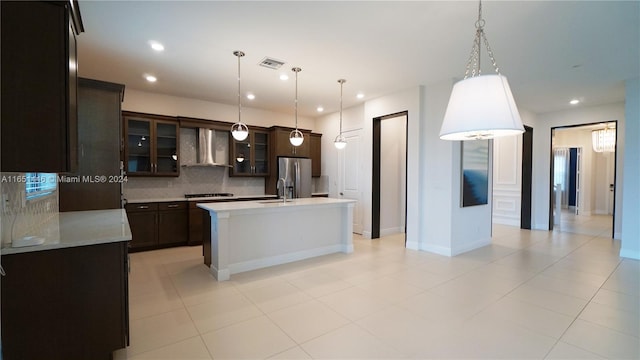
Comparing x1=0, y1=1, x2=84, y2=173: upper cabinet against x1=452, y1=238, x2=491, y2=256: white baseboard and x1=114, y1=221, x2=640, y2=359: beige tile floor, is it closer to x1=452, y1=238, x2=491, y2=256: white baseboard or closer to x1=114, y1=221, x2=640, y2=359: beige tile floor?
x1=114, y1=221, x2=640, y2=359: beige tile floor

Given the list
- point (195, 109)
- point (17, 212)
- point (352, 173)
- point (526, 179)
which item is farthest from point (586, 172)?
point (17, 212)

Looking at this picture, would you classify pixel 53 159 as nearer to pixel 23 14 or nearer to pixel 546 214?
pixel 23 14

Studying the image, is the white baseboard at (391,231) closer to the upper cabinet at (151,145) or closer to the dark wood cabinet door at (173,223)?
the dark wood cabinet door at (173,223)

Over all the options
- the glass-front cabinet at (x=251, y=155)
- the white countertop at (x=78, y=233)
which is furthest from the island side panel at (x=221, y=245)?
the glass-front cabinet at (x=251, y=155)

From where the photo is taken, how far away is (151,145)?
5258 mm

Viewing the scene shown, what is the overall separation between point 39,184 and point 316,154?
545 centimetres

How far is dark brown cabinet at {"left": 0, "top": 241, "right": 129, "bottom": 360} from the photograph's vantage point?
1667mm

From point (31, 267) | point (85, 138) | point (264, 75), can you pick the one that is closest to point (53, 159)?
point (31, 267)

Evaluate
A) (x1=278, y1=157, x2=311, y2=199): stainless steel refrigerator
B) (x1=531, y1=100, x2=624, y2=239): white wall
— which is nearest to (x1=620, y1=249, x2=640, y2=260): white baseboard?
(x1=531, y1=100, x2=624, y2=239): white wall

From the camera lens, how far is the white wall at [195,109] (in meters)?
5.28

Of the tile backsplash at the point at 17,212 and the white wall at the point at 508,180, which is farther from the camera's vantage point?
the white wall at the point at 508,180

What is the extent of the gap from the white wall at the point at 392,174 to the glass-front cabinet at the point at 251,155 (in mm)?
2697

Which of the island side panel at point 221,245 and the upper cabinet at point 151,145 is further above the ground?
the upper cabinet at point 151,145

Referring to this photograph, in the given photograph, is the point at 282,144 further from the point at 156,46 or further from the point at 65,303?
Answer: the point at 65,303
